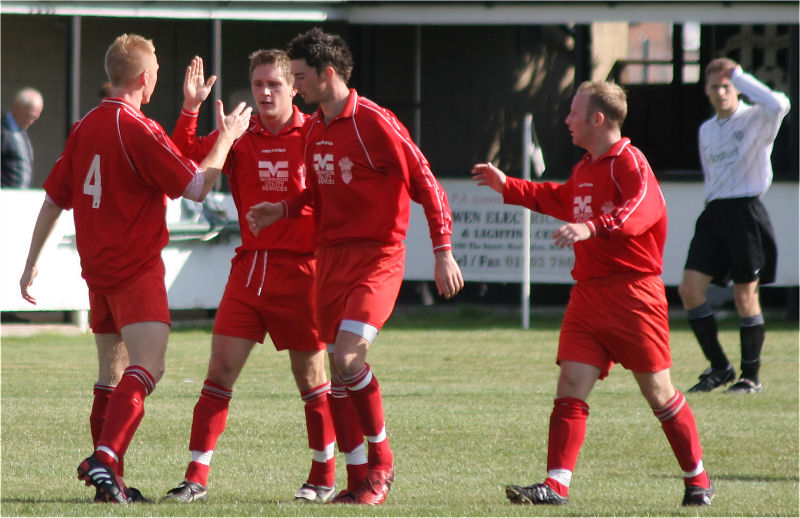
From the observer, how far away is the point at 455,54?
1991cm

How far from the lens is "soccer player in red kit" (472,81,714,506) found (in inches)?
235

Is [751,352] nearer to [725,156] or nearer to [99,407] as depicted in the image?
[725,156]

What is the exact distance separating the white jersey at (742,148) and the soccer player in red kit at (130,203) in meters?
5.07

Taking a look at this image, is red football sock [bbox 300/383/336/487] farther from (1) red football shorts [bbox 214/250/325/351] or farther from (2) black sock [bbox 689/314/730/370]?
(2) black sock [bbox 689/314/730/370]

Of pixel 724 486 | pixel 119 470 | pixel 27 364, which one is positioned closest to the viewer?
pixel 119 470

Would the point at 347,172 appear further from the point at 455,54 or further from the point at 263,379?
the point at 455,54

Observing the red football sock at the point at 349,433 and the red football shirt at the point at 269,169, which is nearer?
the red football sock at the point at 349,433

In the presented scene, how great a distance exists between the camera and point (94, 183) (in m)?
5.98

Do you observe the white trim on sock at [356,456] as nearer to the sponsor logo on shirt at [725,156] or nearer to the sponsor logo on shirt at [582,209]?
the sponsor logo on shirt at [582,209]

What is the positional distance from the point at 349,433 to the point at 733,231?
4.83 meters

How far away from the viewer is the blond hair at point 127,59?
601 cm

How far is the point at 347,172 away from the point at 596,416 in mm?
3538

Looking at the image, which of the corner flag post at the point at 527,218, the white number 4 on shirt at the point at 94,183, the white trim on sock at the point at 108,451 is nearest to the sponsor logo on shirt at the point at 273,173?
the white number 4 on shirt at the point at 94,183

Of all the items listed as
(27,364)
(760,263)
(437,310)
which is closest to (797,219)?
(437,310)
